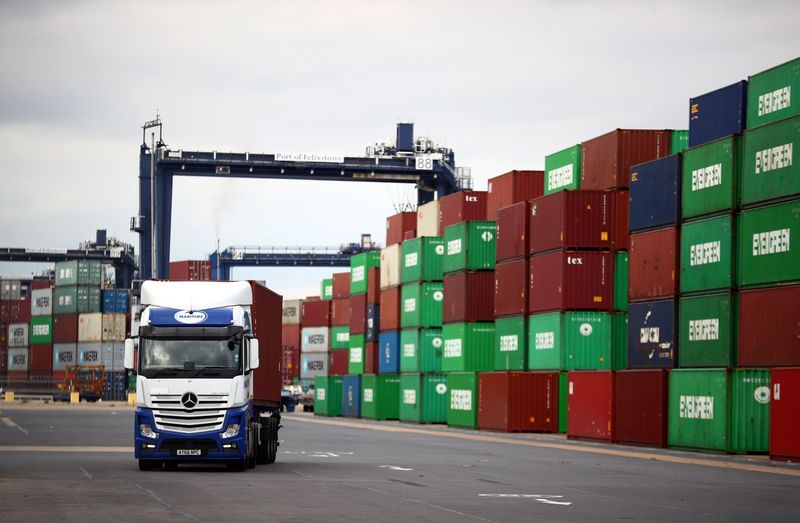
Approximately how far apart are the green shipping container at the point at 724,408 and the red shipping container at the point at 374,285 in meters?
40.8

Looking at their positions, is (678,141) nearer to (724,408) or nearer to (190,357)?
(724,408)

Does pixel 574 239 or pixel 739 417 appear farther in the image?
pixel 574 239

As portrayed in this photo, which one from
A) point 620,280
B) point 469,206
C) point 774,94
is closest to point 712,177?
point 774,94

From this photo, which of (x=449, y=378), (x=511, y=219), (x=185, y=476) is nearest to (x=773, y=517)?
(x=185, y=476)

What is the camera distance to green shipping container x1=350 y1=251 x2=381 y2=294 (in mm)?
81562

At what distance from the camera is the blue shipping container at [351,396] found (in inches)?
3196

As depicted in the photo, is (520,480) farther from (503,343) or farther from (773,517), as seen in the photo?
(503,343)

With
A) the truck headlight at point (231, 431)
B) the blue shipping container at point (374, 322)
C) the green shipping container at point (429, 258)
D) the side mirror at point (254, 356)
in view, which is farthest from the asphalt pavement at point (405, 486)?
the blue shipping container at point (374, 322)

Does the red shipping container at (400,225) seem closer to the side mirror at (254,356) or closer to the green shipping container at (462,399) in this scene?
the green shipping container at (462,399)

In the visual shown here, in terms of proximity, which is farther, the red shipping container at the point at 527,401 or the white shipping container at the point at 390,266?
the white shipping container at the point at 390,266

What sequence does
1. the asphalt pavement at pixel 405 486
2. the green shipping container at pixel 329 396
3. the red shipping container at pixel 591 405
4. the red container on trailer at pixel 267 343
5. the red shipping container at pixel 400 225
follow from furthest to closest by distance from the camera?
the green shipping container at pixel 329 396 < the red shipping container at pixel 400 225 < the red shipping container at pixel 591 405 < the red container on trailer at pixel 267 343 < the asphalt pavement at pixel 405 486

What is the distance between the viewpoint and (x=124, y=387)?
136000 mm

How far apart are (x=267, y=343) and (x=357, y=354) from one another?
5190cm

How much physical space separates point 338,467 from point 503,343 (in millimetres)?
26184
